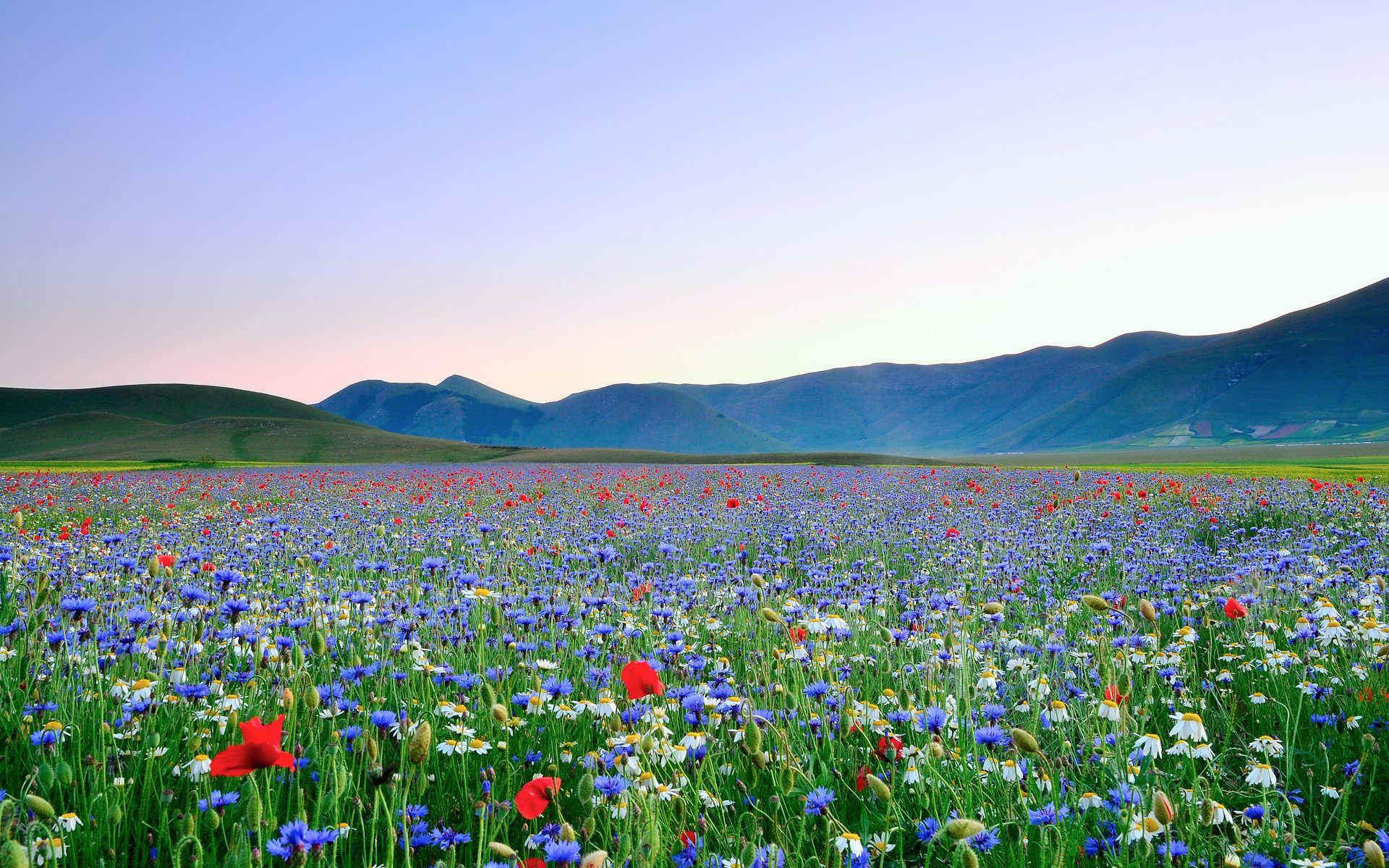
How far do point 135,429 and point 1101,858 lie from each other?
122 meters

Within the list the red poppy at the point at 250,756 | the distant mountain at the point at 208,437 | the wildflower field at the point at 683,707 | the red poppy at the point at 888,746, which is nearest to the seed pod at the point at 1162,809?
the wildflower field at the point at 683,707

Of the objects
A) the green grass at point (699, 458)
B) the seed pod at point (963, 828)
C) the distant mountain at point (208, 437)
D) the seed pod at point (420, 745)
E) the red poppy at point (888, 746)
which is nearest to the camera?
the seed pod at point (963, 828)

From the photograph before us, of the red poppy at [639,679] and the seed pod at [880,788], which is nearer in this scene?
the seed pod at [880,788]

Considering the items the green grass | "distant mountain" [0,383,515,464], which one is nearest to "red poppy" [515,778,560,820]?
the green grass

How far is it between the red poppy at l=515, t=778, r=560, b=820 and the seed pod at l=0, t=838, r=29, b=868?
951 millimetres

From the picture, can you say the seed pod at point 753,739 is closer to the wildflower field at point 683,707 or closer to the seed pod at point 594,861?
the wildflower field at point 683,707

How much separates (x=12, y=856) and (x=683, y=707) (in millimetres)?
2326

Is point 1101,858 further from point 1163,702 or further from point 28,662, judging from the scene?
point 28,662

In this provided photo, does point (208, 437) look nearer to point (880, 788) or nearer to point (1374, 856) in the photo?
point (880, 788)

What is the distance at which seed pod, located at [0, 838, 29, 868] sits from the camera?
130cm

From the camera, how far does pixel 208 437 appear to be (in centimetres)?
7531

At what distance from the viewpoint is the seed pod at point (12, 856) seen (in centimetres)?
130

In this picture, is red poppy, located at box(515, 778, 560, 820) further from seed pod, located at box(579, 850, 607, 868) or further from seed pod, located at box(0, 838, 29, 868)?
seed pod, located at box(0, 838, 29, 868)

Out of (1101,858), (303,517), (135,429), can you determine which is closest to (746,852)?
(1101,858)
